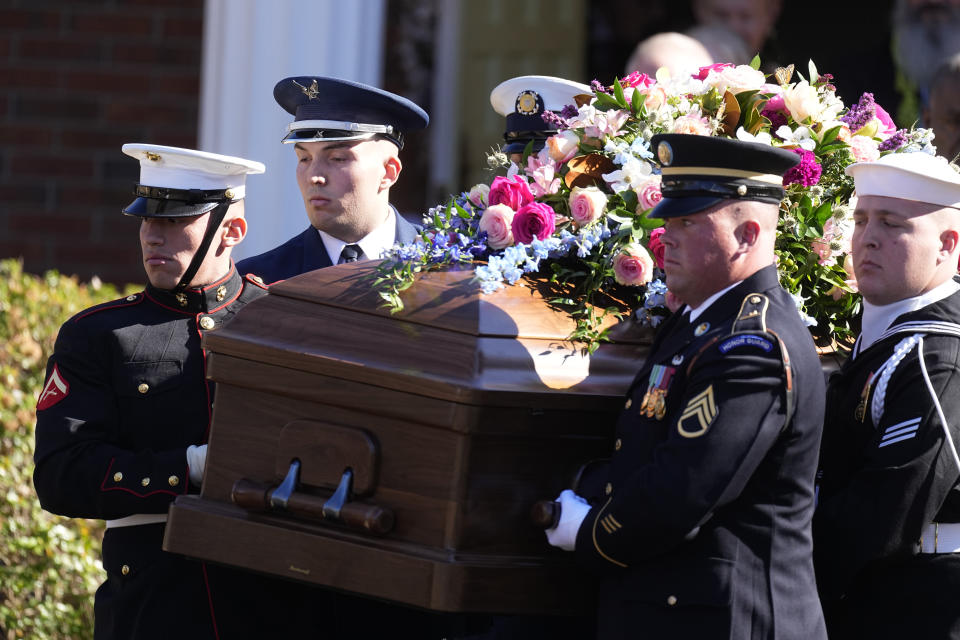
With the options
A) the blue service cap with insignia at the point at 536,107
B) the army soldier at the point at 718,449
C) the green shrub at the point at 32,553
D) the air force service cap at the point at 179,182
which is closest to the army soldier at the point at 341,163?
the blue service cap with insignia at the point at 536,107

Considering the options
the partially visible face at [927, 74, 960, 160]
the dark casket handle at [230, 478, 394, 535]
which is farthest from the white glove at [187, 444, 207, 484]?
the partially visible face at [927, 74, 960, 160]

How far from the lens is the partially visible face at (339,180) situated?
302 centimetres

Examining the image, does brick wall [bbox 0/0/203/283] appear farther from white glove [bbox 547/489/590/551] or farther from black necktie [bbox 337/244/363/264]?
white glove [bbox 547/489/590/551]

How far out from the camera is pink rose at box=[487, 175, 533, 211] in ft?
8.39

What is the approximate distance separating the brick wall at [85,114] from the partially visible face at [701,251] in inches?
143

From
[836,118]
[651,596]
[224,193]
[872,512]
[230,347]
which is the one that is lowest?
[651,596]

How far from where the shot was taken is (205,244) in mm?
2604

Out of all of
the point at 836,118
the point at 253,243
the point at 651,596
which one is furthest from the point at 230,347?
the point at 253,243

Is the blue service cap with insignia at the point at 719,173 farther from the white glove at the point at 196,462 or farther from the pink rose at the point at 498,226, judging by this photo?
the white glove at the point at 196,462

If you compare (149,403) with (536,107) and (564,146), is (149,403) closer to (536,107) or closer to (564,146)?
(564,146)

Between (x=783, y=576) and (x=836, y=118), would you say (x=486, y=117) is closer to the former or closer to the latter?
(x=836, y=118)

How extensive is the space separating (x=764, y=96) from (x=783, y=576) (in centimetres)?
103

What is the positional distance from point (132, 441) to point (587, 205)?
1032 millimetres

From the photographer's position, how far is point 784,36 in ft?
25.5
